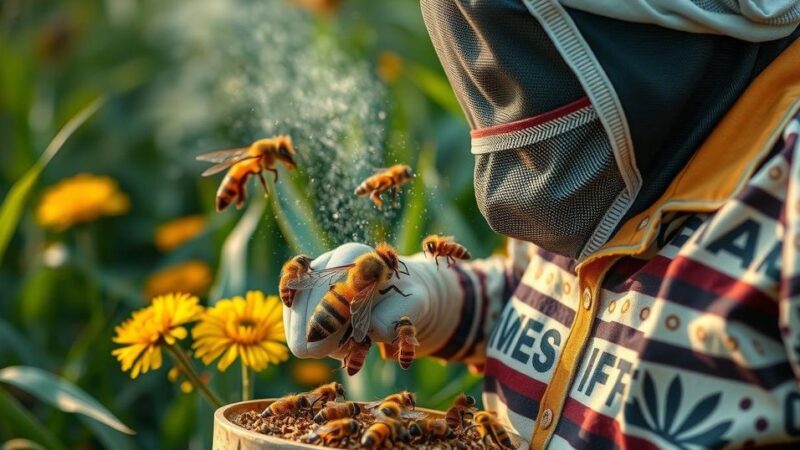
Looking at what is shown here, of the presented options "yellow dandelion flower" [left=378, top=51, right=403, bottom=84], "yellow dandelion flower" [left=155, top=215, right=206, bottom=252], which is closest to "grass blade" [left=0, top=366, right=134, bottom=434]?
"yellow dandelion flower" [left=155, top=215, right=206, bottom=252]

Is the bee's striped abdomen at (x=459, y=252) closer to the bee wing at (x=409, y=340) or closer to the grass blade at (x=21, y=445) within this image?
the bee wing at (x=409, y=340)

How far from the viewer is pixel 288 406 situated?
51.5 inches

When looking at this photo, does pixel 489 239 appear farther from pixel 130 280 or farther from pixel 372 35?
pixel 372 35

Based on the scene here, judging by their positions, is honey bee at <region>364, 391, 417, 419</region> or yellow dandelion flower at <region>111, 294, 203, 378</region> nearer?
honey bee at <region>364, 391, 417, 419</region>

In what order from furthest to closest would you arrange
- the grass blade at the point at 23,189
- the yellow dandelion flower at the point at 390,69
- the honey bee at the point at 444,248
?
the yellow dandelion flower at the point at 390,69 < the grass blade at the point at 23,189 < the honey bee at the point at 444,248

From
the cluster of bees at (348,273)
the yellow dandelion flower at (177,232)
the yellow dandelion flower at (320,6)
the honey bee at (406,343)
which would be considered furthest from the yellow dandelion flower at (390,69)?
the honey bee at (406,343)

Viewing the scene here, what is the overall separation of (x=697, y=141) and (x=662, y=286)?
0.56 feet

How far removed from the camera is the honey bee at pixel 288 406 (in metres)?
1.30

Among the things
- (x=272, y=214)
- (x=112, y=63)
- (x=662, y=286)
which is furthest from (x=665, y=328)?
(x=112, y=63)

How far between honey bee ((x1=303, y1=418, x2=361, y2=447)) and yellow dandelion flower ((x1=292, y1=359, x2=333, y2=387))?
116cm

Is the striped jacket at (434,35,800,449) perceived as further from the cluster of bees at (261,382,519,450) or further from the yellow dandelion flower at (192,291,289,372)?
the yellow dandelion flower at (192,291,289,372)

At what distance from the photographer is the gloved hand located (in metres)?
1.38

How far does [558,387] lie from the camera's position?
1317mm

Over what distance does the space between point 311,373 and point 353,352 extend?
3.54ft
